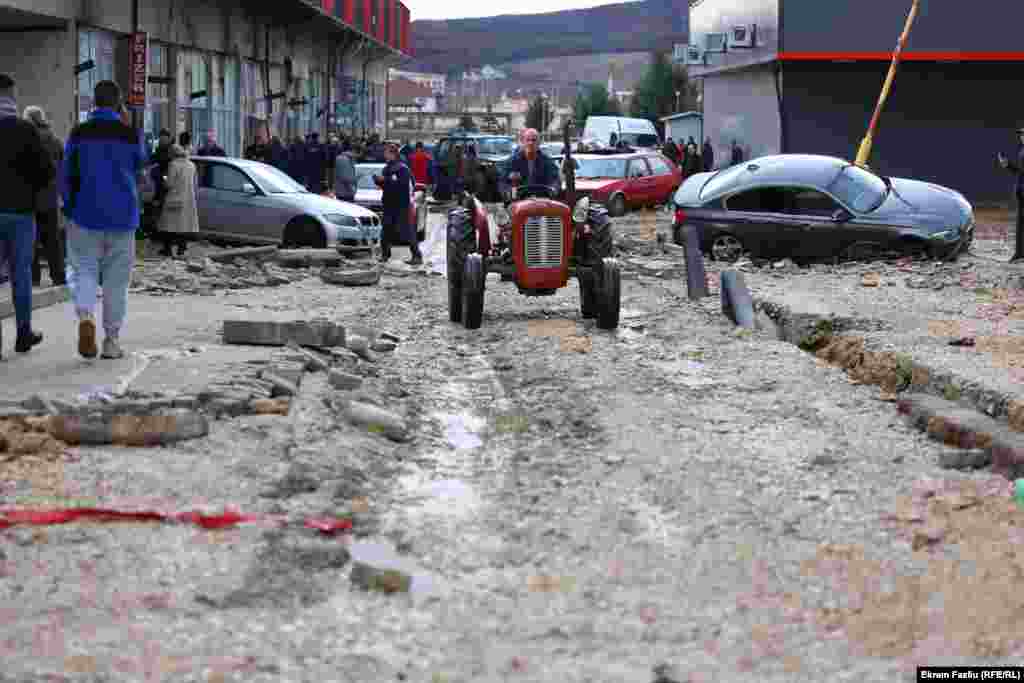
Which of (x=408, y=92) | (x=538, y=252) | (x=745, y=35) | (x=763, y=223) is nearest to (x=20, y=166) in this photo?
(x=538, y=252)

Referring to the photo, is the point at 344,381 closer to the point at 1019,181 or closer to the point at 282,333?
the point at 282,333

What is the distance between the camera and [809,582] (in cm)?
653

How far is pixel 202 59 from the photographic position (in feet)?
114

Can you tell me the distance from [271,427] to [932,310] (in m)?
9.50

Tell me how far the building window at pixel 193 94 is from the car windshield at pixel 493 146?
13047 mm

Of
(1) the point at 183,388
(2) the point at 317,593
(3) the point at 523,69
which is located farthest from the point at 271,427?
(3) the point at 523,69

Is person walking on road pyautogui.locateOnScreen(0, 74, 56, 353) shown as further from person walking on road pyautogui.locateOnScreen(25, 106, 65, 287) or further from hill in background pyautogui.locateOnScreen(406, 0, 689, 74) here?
hill in background pyautogui.locateOnScreen(406, 0, 689, 74)

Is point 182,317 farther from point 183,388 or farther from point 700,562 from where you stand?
point 700,562

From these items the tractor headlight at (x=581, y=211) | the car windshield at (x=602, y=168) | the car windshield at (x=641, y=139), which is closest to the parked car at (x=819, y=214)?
the tractor headlight at (x=581, y=211)

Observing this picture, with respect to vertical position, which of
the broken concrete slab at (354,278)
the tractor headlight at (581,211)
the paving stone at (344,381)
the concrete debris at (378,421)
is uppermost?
the tractor headlight at (581,211)

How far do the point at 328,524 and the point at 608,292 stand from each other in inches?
330

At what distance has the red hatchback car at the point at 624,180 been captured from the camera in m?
38.2

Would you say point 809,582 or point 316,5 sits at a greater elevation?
point 316,5

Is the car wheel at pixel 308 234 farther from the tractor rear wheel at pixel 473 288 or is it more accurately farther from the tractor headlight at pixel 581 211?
the tractor rear wheel at pixel 473 288
